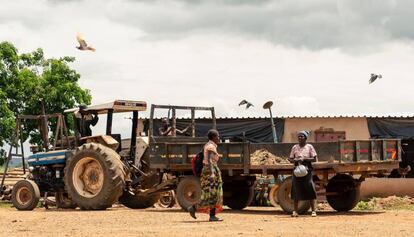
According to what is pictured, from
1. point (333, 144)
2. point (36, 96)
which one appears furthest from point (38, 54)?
point (333, 144)

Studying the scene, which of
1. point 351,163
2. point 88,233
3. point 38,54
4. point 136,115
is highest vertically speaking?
point 38,54

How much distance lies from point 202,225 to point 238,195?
18.6 ft

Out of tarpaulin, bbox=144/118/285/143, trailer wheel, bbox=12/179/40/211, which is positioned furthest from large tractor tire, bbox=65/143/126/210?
tarpaulin, bbox=144/118/285/143

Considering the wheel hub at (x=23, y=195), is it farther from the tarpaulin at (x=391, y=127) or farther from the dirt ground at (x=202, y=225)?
the tarpaulin at (x=391, y=127)

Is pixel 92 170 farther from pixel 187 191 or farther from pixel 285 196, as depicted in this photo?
pixel 285 196

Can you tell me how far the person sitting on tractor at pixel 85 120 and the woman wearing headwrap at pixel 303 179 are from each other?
20.7ft

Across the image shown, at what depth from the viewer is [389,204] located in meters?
21.5

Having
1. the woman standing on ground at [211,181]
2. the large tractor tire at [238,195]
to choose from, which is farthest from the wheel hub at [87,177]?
the woman standing on ground at [211,181]

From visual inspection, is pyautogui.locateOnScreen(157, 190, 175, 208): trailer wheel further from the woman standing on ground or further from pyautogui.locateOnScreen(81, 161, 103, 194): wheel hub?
the woman standing on ground

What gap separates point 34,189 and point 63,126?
2325 millimetres

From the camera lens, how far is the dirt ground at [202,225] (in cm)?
1273

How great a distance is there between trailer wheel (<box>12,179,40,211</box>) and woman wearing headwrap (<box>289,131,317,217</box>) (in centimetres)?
748

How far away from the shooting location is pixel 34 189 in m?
20.7

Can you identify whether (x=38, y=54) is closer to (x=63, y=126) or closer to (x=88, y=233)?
(x=63, y=126)
